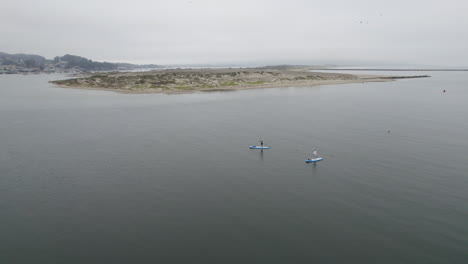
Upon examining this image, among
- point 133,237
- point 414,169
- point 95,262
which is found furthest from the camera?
point 414,169

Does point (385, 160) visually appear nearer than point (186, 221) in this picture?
No

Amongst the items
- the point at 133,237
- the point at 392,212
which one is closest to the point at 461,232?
the point at 392,212

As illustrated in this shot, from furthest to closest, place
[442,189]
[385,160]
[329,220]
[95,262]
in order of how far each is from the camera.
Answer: [385,160] → [442,189] → [329,220] → [95,262]

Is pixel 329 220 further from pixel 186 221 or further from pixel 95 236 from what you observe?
pixel 95 236

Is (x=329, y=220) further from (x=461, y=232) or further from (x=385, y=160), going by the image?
(x=385, y=160)

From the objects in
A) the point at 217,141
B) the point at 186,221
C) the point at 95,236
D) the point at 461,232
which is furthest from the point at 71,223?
the point at 461,232

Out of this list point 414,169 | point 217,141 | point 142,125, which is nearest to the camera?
point 414,169
